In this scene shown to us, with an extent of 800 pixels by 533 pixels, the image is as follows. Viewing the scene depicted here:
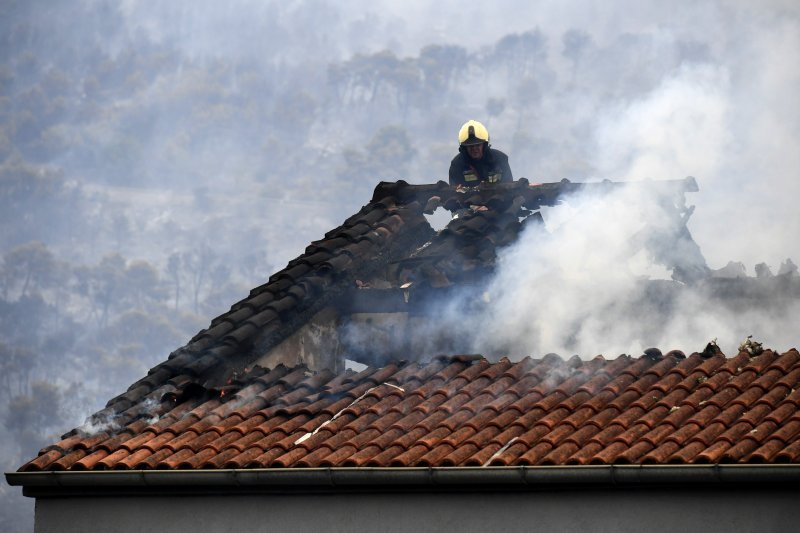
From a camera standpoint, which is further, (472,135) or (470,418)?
(472,135)

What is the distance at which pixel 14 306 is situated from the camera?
516ft

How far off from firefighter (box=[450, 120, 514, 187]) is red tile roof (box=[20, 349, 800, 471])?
7963mm

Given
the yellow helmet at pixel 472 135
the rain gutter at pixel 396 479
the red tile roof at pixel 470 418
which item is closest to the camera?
the rain gutter at pixel 396 479

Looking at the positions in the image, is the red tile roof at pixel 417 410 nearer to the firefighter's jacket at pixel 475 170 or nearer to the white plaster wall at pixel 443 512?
the white plaster wall at pixel 443 512

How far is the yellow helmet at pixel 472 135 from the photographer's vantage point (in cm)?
2073

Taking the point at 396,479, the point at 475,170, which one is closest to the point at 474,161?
the point at 475,170

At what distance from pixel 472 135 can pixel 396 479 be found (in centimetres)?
1078

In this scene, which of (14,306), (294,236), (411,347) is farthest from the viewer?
(294,236)

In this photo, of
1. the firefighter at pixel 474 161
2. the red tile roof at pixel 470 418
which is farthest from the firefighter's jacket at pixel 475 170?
the red tile roof at pixel 470 418

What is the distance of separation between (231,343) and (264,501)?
3.01 m

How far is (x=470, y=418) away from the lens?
11484 mm

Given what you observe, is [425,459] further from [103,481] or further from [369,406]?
[103,481]

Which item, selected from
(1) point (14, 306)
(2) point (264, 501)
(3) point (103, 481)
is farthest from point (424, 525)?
(1) point (14, 306)

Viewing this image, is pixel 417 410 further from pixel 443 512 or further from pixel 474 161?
pixel 474 161
